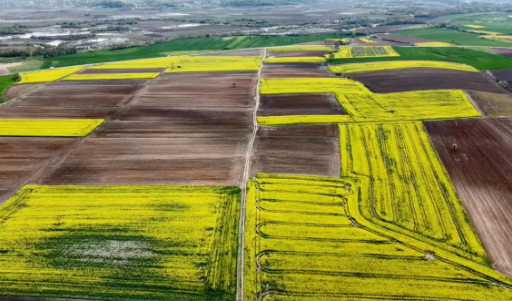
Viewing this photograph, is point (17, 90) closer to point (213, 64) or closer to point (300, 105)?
point (213, 64)

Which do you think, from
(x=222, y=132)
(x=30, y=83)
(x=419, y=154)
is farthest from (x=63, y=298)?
(x=30, y=83)

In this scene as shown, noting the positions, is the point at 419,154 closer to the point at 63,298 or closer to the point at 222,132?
the point at 222,132

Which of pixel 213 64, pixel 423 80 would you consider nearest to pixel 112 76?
pixel 213 64

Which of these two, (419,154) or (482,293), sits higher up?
(419,154)

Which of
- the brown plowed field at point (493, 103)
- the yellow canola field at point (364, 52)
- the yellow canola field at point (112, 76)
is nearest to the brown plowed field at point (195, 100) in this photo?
the yellow canola field at point (112, 76)

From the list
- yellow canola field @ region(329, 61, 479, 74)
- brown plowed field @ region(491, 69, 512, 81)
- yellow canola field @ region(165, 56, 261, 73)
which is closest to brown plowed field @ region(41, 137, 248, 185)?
yellow canola field @ region(165, 56, 261, 73)

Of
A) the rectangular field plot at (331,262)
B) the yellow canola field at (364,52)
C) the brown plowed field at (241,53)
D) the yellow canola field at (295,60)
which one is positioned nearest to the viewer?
the rectangular field plot at (331,262)

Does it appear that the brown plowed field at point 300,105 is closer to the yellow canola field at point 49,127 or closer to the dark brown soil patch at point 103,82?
the yellow canola field at point 49,127
